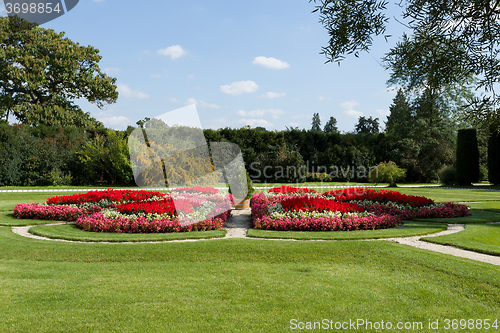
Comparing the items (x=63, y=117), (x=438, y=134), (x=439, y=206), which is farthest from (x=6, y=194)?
(x=438, y=134)

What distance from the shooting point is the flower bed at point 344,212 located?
304 inches

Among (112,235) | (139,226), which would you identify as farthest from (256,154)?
(112,235)

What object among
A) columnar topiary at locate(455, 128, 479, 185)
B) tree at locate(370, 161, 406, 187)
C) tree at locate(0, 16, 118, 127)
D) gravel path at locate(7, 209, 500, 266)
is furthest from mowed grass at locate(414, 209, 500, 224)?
tree at locate(0, 16, 118, 127)

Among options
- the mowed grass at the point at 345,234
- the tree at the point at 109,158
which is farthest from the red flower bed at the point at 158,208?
the tree at the point at 109,158

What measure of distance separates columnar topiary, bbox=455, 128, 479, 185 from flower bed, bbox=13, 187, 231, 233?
1885 cm

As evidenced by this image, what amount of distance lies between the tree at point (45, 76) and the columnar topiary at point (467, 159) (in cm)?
2569

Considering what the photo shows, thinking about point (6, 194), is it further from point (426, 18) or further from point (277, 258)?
point (426, 18)

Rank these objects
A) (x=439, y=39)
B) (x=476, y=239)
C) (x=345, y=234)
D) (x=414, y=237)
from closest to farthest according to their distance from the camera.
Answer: (x=439, y=39) → (x=476, y=239) → (x=414, y=237) → (x=345, y=234)

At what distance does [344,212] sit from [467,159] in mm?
18484

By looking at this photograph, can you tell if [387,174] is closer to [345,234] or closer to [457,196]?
[457,196]

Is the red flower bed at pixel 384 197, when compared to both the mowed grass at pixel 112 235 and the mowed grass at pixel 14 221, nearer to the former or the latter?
the mowed grass at pixel 112 235

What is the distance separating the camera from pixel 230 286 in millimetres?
4051

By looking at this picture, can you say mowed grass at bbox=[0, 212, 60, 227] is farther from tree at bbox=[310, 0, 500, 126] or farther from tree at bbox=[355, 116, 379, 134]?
tree at bbox=[355, 116, 379, 134]

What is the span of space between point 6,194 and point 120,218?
10472mm
